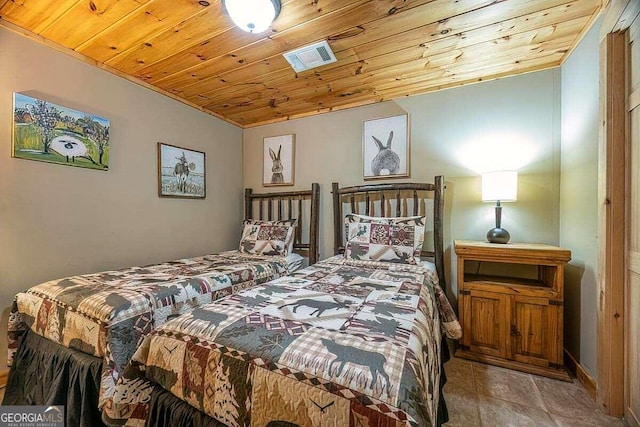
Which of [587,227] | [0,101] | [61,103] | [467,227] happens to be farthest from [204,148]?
[587,227]

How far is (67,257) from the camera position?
182 cm

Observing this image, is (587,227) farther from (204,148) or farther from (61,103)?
(61,103)

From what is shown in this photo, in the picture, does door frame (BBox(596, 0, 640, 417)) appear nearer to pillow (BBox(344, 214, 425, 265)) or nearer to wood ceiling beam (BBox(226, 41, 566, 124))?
wood ceiling beam (BBox(226, 41, 566, 124))

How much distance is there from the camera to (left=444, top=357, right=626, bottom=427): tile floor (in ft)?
4.21

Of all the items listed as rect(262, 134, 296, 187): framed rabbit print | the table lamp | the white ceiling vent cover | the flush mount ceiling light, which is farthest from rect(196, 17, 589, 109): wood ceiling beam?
the table lamp

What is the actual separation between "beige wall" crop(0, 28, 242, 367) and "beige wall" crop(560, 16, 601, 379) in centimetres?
318

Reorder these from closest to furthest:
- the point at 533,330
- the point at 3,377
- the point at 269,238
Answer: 1. the point at 3,377
2. the point at 533,330
3. the point at 269,238

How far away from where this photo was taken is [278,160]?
120 inches

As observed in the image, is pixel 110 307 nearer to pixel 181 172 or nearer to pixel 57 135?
pixel 57 135

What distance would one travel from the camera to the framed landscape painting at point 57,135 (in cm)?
164

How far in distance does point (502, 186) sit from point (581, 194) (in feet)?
1.40

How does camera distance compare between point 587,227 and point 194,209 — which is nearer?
point 587,227

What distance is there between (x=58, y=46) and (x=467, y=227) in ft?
11.2

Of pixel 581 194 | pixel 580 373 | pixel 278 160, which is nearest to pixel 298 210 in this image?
pixel 278 160
